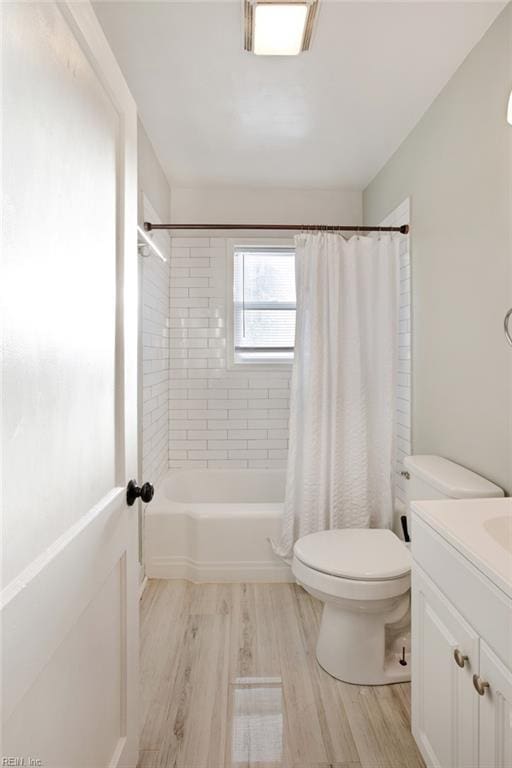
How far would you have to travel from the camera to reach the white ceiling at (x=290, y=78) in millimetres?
1639

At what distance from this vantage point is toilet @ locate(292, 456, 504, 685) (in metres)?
1.76

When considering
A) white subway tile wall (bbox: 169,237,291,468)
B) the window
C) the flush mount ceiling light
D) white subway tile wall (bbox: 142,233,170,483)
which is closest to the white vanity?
the flush mount ceiling light

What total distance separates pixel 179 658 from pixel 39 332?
68.5 inches

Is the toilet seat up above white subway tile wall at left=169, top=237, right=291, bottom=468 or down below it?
below

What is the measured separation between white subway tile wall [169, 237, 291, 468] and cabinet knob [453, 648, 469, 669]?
251cm

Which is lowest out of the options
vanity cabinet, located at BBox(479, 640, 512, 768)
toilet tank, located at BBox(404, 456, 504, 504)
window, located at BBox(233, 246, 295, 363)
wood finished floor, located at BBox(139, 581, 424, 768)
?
wood finished floor, located at BBox(139, 581, 424, 768)

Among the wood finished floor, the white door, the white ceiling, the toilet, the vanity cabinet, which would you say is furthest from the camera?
the toilet

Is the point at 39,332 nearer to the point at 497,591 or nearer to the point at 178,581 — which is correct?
the point at 497,591

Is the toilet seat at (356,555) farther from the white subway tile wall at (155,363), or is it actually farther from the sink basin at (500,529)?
the white subway tile wall at (155,363)

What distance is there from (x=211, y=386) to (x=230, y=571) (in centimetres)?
138

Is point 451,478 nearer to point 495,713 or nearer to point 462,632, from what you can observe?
point 462,632

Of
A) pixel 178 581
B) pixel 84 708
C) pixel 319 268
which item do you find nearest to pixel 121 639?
pixel 84 708

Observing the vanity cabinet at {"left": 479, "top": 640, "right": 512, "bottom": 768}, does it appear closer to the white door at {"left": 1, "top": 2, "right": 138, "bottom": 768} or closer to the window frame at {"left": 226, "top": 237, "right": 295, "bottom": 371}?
the white door at {"left": 1, "top": 2, "right": 138, "bottom": 768}

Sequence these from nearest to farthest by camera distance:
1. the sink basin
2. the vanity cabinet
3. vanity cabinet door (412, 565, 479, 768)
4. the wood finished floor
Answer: the vanity cabinet
vanity cabinet door (412, 565, 479, 768)
the sink basin
the wood finished floor
